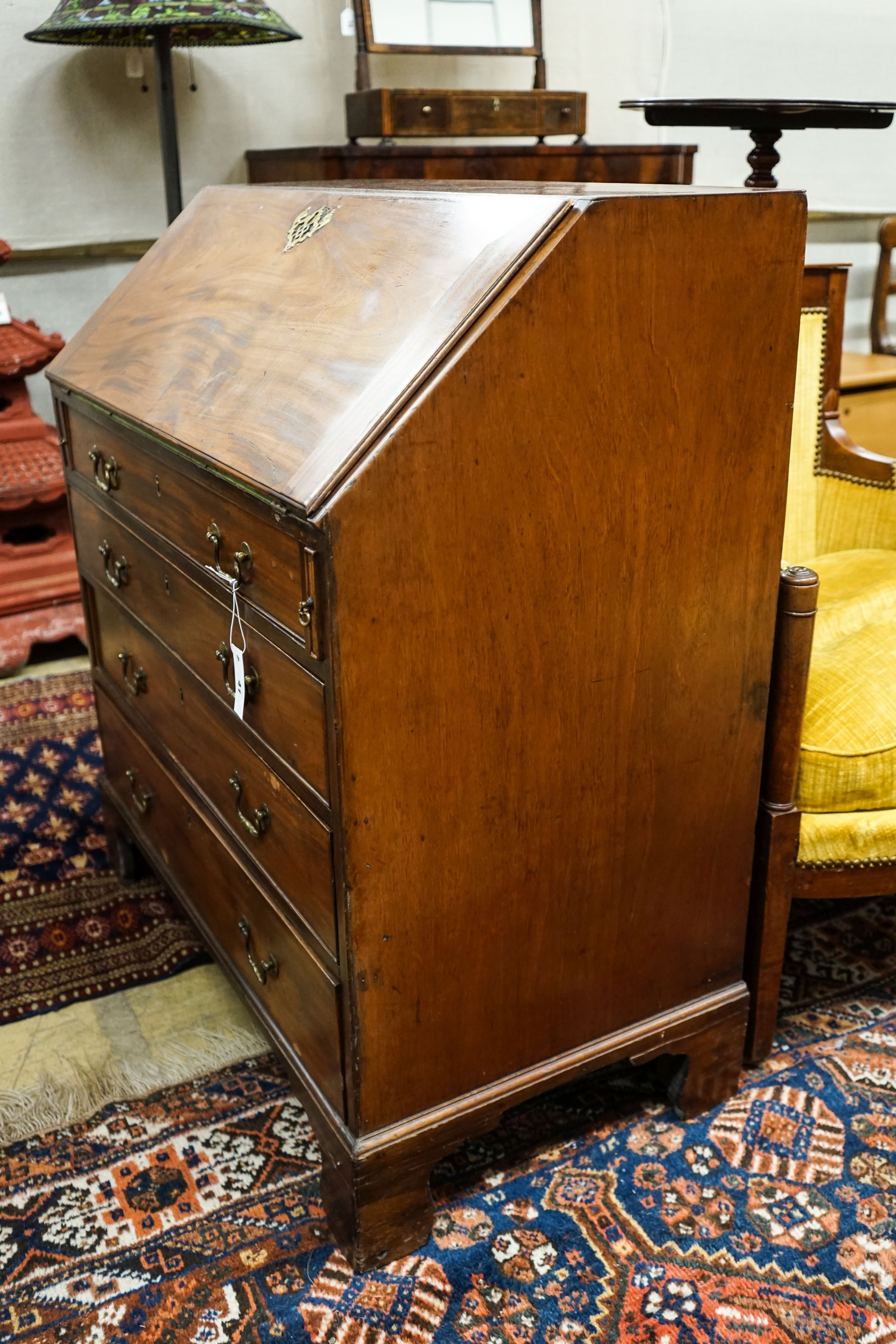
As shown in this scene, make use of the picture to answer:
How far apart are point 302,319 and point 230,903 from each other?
876 millimetres

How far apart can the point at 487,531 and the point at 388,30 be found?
2.86 meters

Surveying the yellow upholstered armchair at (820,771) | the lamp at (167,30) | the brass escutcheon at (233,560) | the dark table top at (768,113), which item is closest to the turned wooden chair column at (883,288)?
the lamp at (167,30)

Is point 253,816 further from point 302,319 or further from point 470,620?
point 302,319

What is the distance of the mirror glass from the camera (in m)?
3.51

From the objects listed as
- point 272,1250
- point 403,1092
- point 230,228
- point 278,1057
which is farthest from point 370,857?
point 230,228

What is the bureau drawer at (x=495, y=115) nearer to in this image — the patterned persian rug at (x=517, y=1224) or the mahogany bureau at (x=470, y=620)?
the mahogany bureau at (x=470, y=620)

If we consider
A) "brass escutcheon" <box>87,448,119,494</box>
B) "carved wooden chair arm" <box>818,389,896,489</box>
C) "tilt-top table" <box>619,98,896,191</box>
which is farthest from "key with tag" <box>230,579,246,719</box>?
"carved wooden chair arm" <box>818,389,896,489</box>

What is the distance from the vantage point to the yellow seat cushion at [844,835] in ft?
5.74

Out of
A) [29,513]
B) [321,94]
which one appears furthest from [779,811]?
[321,94]

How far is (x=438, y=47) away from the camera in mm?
3559

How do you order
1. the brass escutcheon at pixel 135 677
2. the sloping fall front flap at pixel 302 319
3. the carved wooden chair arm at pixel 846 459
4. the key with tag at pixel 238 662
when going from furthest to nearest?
the carved wooden chair arm at pixel 846 459, the brass escutcheon at pixel 135 677, the key with tag at pixel 238 662, the sloping fall front flap at pixel 302 319

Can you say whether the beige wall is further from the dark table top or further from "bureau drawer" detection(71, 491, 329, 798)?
the dark table top

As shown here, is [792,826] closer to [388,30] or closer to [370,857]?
[370,857]

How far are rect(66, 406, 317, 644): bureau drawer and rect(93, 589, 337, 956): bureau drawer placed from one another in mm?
229
